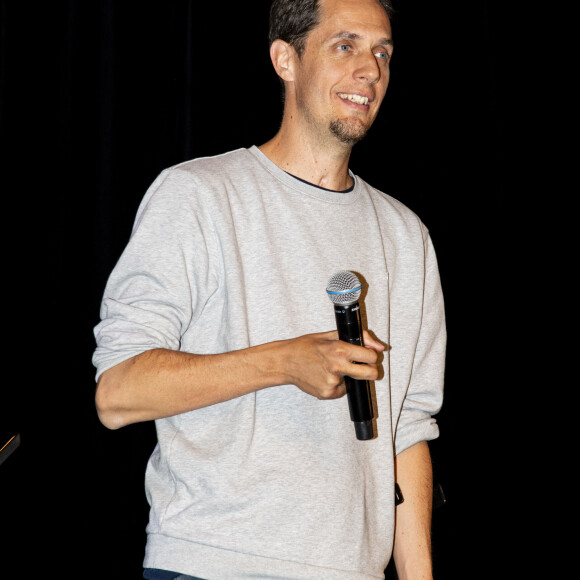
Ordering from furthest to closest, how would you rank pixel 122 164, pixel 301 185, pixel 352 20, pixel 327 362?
1. pixel 122 164
2. pixel 352 20
3. pixel 301 185
4. pixel 327 362

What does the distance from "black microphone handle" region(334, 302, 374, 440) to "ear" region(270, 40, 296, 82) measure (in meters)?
0.78

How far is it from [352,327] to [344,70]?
27.9 inches

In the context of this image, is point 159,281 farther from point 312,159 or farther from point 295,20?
point 295,20

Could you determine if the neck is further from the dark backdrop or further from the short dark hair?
the dark backdrop

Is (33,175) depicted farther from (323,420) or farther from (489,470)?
(489,470)

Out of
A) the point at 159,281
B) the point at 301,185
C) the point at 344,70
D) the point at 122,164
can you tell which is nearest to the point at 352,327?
the point at 159,281

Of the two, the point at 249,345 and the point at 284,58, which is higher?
the point at 284,58

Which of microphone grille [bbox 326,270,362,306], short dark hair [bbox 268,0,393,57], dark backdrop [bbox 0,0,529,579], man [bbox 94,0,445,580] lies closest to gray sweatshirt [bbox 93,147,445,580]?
man [bbox 94,0,445,580]

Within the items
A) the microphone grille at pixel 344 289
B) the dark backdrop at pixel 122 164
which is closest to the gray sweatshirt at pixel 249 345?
the microphone grille at pixel 344 289

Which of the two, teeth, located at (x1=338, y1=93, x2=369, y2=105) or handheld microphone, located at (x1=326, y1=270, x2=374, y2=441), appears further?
teeth, located at (x1=338, y1=93, x2=369, y2=105)

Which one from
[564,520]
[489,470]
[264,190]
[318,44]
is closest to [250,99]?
[318,44]

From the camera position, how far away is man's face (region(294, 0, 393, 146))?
153 centimetres

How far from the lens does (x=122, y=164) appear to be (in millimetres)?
2410

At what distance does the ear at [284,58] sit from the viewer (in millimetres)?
1658
